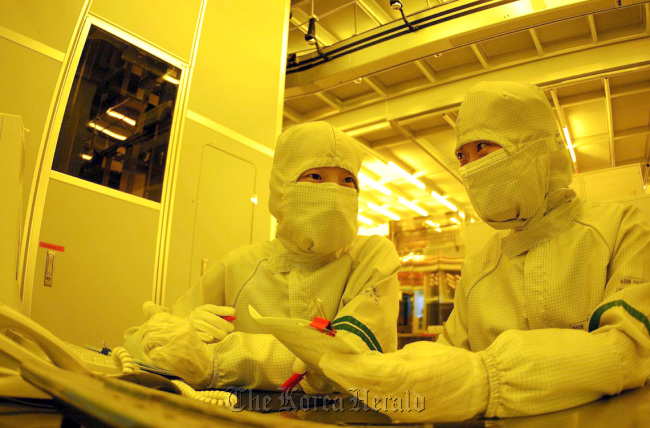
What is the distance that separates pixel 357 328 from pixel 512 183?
1.56ft

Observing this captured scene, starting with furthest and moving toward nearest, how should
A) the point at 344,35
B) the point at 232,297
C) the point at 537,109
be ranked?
the point at 344,35
the point at 232,297
the point at 537,109

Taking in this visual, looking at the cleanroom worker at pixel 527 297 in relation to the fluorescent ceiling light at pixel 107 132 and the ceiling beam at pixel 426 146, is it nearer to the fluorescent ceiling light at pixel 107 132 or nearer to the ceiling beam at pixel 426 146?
the fluorescent ceiling light at pixel 107 132

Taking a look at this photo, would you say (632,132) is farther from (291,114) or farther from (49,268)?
(49,268)

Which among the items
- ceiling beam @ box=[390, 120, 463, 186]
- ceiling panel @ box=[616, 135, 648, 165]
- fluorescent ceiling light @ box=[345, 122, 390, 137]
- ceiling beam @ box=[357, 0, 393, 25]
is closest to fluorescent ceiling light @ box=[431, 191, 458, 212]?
ceiling beam @ box=[390, 120, 463, 186]

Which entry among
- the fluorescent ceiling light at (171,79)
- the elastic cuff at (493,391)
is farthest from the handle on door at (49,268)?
the elastic cuff at (493,391)

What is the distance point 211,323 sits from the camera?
3.68 ft

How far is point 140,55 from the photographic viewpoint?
268 cm

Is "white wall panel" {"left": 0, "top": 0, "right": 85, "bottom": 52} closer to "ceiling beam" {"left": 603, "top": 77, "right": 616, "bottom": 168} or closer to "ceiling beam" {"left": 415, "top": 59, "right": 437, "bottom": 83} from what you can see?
"ceiling beam" {"left": 415, "top": 59, "right": 437, "bottom": 83}

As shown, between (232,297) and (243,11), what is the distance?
8.79ft

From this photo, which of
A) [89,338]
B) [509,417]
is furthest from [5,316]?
[89,338]

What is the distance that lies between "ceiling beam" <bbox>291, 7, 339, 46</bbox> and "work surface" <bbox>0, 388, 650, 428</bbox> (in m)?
4.14

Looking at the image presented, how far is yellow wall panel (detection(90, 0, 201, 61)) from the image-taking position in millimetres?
2545

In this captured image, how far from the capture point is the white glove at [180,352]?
933mm

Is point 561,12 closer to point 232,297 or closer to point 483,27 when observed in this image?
point 483,27
